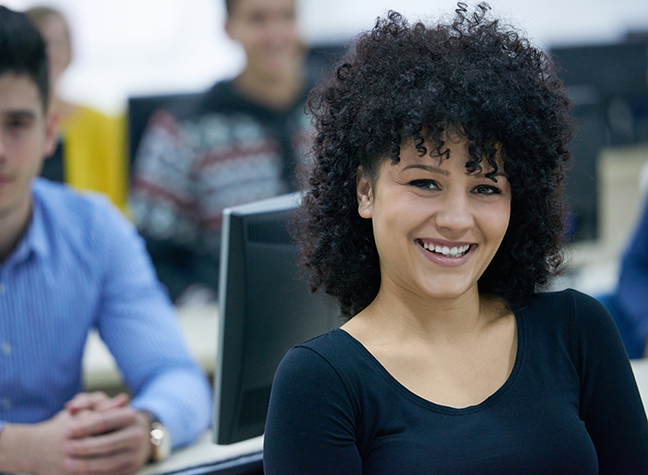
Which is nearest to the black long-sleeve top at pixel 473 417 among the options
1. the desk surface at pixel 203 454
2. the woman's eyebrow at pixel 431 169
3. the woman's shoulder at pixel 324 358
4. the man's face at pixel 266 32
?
the woman's shoulder at pixel 324 358

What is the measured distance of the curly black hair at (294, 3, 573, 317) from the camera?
0.86m

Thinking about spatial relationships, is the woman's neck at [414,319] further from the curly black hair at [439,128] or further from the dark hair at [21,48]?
the dark hair at [21,48]

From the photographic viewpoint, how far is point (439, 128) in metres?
0.84

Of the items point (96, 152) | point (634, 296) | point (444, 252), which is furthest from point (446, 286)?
point (96, 152)

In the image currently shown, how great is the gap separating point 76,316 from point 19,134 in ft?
1.38

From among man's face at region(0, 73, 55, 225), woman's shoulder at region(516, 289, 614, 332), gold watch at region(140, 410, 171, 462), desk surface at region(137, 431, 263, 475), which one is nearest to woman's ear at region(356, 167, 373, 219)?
woman's shoulder at region(516, 289, 614, 332)

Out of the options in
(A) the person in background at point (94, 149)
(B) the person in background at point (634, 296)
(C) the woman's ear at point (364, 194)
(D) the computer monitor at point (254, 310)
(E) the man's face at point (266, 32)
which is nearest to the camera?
(C) the woman's ear at point (364, 194)

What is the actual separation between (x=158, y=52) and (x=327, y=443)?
410 cm

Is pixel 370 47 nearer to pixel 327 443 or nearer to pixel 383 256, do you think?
pixel 383 256

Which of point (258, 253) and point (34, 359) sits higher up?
point (258, 253)

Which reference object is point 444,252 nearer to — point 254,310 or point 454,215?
point 454,215

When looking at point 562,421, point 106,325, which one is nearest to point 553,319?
point 562,421

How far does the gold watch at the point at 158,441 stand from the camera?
4.22 ft

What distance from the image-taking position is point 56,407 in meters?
1.58
